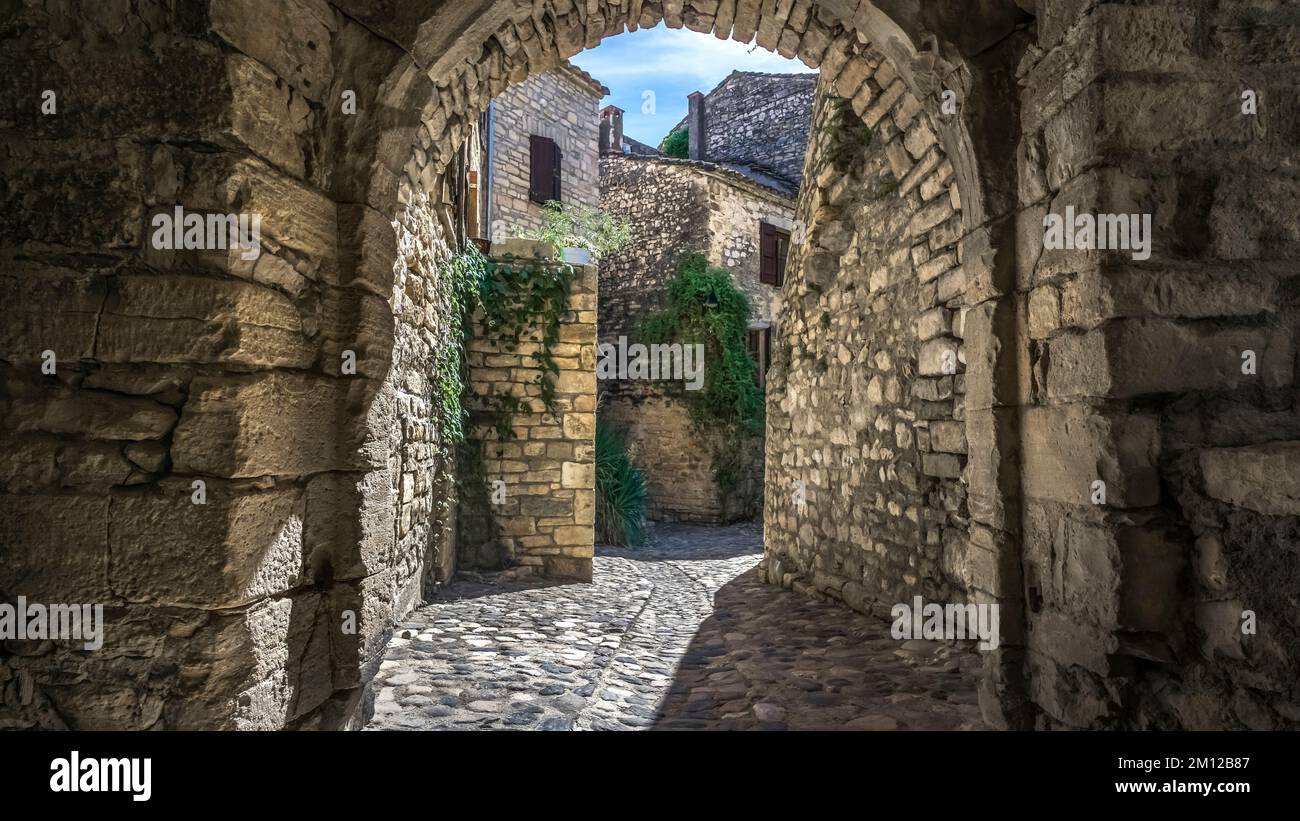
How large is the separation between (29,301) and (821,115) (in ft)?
17.6

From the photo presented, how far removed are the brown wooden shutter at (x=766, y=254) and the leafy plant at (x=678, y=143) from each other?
19.0 feet

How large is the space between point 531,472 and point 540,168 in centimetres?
800

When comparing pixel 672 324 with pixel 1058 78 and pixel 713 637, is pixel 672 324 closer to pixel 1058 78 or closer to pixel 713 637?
pixel 713 637

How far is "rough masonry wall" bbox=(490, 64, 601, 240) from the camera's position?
12.2 metres

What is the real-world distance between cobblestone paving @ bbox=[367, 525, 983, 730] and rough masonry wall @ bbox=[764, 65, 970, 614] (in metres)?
0.46

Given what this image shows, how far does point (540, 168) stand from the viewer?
12.9 metres

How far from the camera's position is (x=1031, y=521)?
2.33 m

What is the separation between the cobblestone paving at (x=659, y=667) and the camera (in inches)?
118

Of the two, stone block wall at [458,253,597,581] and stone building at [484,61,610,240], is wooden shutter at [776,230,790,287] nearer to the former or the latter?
stone building at [484,61,610,240]

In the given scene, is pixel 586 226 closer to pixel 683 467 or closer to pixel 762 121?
pixel 683 467

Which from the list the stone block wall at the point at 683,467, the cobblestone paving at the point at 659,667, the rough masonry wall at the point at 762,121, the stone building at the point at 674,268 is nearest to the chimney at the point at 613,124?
the rough masonry wall at the point at 762,121

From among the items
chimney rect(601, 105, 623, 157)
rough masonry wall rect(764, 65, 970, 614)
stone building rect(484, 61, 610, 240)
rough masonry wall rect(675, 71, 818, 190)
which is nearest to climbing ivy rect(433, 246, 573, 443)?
rough masonry wall rect(764, 65, 970, 614)

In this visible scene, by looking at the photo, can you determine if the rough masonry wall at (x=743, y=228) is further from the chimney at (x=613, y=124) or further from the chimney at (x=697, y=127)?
the chimney at (x=613, y=124)
